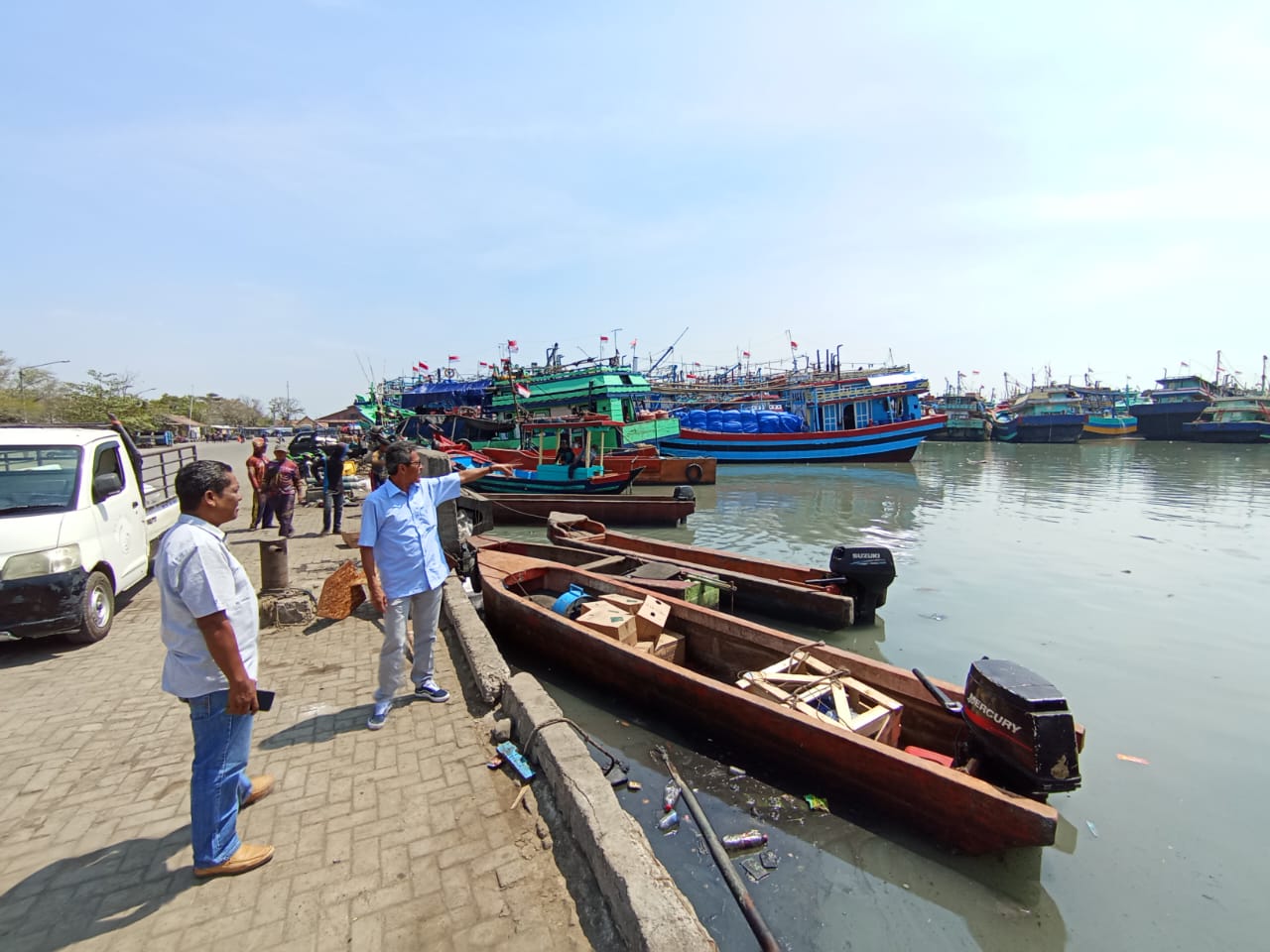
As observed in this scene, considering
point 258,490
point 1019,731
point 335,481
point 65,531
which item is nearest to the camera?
point 1019,731

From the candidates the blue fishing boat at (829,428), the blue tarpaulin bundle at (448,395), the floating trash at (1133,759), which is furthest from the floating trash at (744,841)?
the blue tarpaulin bundle at (448,395)

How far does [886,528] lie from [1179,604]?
22.5ft

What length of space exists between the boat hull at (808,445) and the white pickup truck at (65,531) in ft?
90.7

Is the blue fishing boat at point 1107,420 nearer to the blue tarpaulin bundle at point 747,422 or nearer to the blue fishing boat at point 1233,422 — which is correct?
the blue fishing boat at point 1233,422

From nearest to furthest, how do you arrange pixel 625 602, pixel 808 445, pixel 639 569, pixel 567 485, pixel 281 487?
pixel 625 602 → pixel 639 569 → pixel 281 487 → pixel 567 485 → pixel 808 445

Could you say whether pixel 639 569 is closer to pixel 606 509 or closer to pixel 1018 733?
pixel 1018 733

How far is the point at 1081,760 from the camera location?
507 centimetres

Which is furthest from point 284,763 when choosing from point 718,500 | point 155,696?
point 718,500

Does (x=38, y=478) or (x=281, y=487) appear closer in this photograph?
(x=38, y=478)

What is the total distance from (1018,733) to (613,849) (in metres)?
2.62

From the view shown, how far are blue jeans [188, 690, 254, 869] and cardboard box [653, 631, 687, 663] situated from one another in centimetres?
393

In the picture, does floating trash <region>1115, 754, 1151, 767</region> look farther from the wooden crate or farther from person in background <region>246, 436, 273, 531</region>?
person in background <region>246, 436, 273, 531</region>

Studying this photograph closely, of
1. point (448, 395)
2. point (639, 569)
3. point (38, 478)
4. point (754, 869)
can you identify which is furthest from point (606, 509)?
point (448, 395)

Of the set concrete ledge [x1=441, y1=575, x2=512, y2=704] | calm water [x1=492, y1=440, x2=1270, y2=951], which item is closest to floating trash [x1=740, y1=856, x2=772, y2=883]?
calm water [x1=492, y1=440, x2=1270, y2=951]
